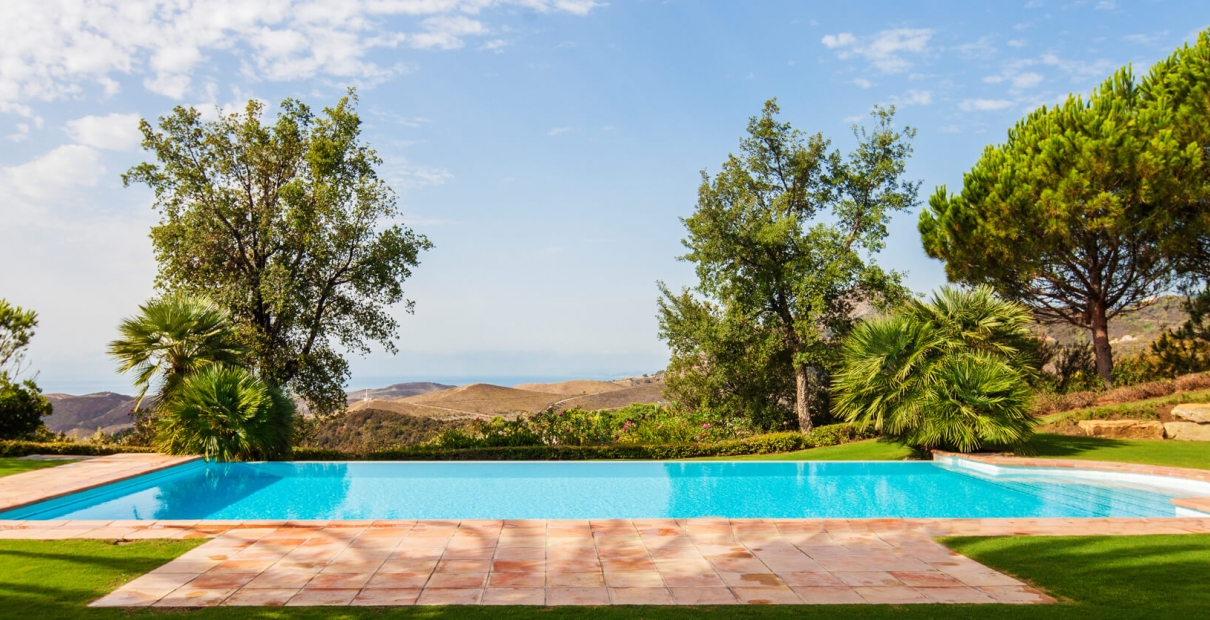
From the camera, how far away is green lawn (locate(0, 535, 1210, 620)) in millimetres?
3988

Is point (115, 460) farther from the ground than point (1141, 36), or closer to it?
closer to it

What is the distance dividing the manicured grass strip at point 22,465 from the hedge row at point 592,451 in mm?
3539

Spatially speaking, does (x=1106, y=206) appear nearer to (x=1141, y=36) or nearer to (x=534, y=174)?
(x=1141, y=36)

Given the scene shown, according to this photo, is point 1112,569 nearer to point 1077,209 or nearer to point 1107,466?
point 1107,466

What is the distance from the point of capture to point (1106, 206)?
15469 mm

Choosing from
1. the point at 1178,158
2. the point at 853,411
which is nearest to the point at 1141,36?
the point at 1178,158

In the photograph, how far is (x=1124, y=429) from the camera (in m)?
12.9

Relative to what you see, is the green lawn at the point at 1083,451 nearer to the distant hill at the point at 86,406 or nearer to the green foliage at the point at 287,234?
the green foliage at the point at 287,234

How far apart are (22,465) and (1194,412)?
62.4ft

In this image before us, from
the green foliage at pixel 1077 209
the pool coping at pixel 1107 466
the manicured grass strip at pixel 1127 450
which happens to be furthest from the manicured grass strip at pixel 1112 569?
the green foliage at pixel 1077 209

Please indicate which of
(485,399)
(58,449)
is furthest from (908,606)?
(485,399)

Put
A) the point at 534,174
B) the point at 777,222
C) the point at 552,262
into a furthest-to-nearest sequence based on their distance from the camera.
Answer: the point at 552,262
the point at 534,174
the point at 777,222

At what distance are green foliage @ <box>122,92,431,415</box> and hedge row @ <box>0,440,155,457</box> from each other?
2.95m

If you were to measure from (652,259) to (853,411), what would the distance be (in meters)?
10.8
